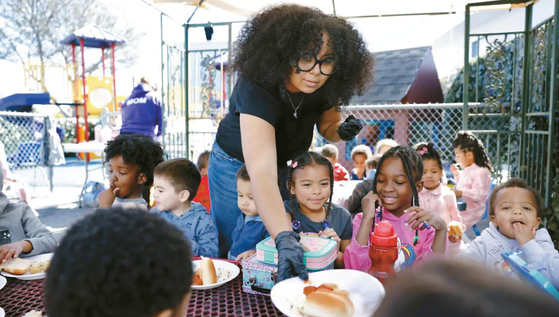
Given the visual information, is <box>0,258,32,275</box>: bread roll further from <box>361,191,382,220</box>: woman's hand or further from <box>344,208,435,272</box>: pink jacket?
<box>361,191,382,220</box>: woman's hand

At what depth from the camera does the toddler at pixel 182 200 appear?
2070 mm

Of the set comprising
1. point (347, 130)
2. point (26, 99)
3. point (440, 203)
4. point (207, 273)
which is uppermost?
point (26, 99)

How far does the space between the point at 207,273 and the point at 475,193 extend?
3.12m

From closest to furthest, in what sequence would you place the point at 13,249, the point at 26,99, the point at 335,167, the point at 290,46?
the point at 13,249 < the point at 290,46 < the point at 335,167 < the point at 26,99

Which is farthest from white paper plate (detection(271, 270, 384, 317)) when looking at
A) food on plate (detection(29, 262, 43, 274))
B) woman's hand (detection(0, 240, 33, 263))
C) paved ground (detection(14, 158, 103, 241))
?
paved ground (detection(14, 158, 103, 241))

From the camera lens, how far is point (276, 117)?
174 centimetres

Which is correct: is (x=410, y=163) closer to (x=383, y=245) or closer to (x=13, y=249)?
(x=383, y=245)

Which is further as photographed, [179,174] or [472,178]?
[472,178]

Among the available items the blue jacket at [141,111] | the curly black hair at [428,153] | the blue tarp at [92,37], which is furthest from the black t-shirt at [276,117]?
the blue tarp at [92,37]

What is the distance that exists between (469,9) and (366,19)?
3.88 feet

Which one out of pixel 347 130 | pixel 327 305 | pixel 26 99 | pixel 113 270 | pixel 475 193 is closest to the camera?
pixel 113 270

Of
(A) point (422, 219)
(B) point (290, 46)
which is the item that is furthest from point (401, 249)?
(B) point (290, 46)

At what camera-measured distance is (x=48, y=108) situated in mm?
15906

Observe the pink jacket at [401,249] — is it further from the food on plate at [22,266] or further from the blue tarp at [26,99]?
the blue tarp at [26,99]
